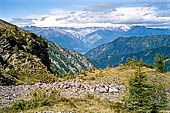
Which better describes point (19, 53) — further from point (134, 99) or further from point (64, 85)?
point (134, 99)

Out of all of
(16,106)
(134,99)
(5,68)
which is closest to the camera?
(134,99)

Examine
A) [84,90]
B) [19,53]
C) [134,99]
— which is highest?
[19,53]

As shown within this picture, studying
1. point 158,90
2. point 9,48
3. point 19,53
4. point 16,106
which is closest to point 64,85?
point 16,106

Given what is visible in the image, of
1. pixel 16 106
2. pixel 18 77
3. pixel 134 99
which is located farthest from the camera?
pixel 18 77

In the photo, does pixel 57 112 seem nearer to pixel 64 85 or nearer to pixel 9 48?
pixel 64 85

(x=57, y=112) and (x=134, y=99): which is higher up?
(x=134, y=99)

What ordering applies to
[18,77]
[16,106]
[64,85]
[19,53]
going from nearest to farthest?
1. [16,106]
2. [64,85]
3. [18,77]
4. [19,53]

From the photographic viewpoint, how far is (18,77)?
155 feet

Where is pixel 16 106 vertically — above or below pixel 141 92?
below

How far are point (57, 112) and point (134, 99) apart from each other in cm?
732

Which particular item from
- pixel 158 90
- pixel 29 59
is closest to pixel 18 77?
pixel 29 59

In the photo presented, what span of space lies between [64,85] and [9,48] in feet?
104

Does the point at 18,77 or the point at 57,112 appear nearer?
→ the point at 57,112

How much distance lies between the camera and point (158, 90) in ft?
67.4
